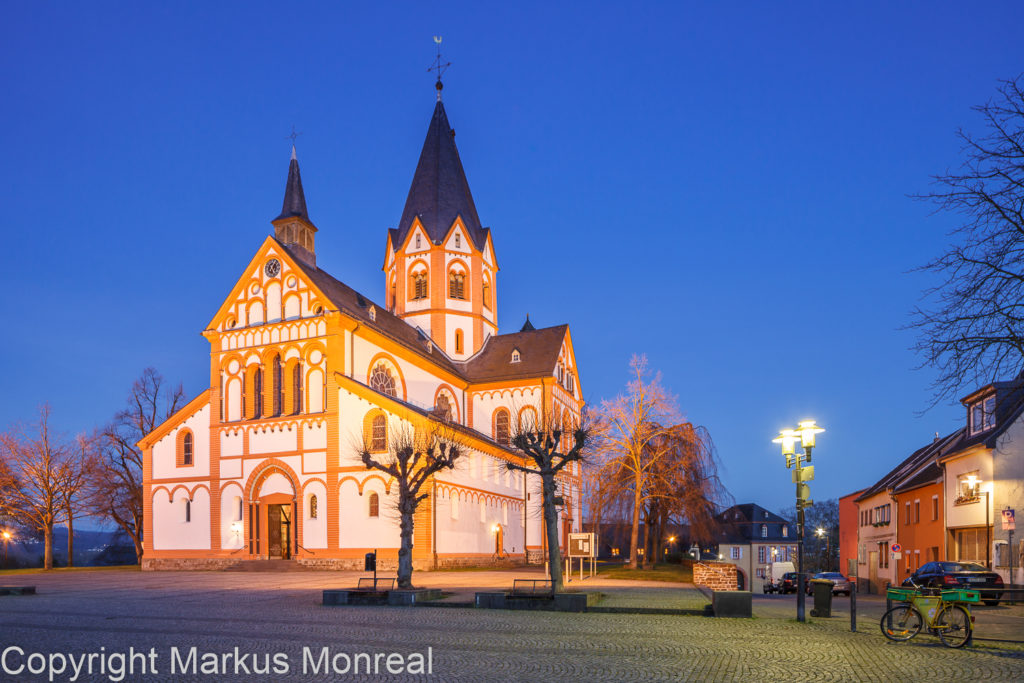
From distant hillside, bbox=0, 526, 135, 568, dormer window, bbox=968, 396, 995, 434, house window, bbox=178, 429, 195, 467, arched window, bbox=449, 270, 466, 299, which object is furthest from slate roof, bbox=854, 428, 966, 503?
distant hillside, bbox=0, 526, 135, 568

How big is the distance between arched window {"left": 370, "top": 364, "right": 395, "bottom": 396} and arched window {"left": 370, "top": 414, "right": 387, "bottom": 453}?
4.76m

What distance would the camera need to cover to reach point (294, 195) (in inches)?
2131

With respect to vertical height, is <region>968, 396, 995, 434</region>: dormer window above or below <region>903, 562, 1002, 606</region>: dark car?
above

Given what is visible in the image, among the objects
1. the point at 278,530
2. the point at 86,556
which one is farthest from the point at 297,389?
the point at 86,556

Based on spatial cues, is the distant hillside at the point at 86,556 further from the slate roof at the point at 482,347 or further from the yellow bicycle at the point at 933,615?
the yellow bicycle at the point at 933,615

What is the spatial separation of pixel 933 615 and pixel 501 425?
1824 inches

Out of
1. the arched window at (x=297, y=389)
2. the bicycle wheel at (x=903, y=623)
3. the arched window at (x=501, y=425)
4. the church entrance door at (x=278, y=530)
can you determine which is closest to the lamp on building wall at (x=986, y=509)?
the bicycle wheel at (x=903, y=623)

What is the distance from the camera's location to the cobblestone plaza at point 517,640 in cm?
1150

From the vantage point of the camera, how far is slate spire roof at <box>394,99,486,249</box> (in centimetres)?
6238

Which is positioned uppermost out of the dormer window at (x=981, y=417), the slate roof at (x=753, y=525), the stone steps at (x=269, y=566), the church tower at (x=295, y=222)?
the church tower at (x=295, y=222)

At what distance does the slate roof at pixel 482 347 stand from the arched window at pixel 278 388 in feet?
17.0

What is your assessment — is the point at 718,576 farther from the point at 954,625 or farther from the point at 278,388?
the point at 278,388

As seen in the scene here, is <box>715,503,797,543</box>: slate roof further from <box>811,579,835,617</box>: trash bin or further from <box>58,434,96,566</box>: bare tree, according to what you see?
<box>811,579,835,617</box>: trash bin

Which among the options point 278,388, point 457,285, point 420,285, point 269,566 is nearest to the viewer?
point 269,566
